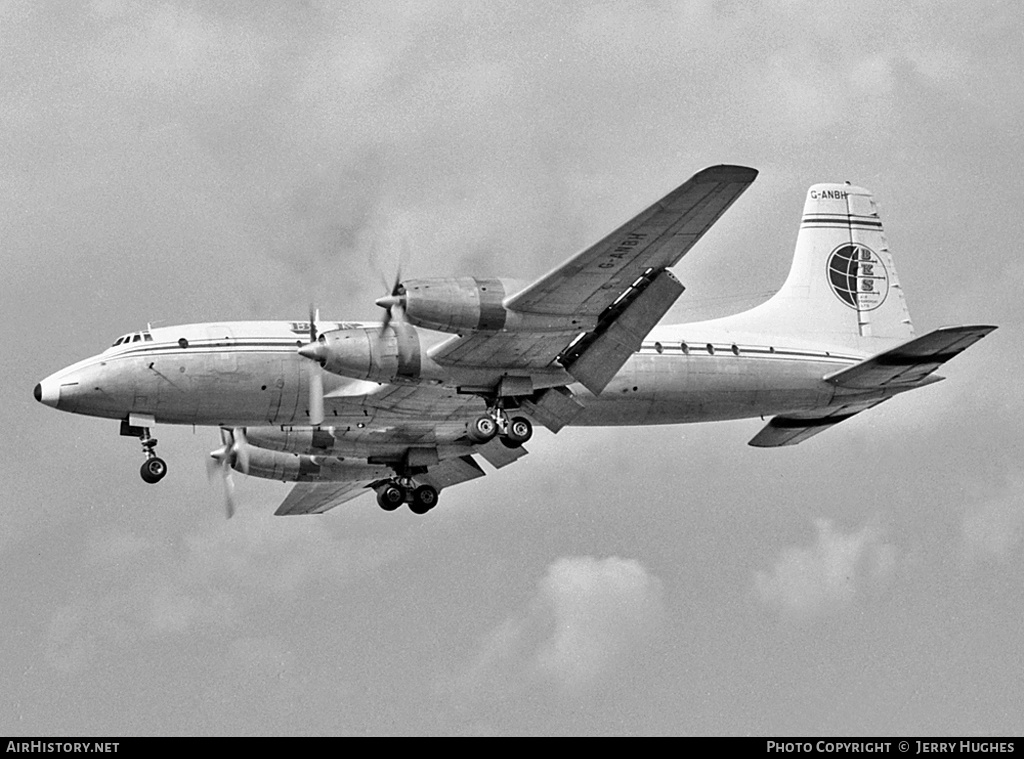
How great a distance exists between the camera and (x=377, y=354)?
117 ft

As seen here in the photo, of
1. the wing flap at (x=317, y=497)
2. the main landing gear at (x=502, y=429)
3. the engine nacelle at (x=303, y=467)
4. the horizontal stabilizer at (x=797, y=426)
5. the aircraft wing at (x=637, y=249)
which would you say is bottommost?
the main landing gear at (x=502, y=429)

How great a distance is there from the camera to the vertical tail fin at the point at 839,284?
4462cm

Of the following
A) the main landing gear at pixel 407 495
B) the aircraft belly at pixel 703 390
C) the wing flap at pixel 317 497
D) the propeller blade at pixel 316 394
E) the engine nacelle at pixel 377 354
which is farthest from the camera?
the wing flap at pixel 317 497

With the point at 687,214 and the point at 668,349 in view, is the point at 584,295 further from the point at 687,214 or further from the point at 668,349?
the point at 668,349

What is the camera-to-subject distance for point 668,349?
41.2 m

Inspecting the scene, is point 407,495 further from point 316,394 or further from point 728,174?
point 728,174

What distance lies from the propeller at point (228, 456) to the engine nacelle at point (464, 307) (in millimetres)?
11915

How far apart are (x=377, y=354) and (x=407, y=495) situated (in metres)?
10.9

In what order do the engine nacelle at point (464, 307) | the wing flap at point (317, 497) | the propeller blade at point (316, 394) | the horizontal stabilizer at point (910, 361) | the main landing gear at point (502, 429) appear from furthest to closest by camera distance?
the wing flap at point (317, 497) → the horizontal stabilizer at point (910, 361) → the propeller blade at point (316, 394) → the main landing gear at point (502, 429) → the engine nacelle at point (464, 307)

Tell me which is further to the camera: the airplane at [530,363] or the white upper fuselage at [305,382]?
the white upper fuselage at [305,382]

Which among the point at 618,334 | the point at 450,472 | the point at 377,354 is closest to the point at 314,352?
the point at 377,354

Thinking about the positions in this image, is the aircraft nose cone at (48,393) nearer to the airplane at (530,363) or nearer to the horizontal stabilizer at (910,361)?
the airplane at (530,363)

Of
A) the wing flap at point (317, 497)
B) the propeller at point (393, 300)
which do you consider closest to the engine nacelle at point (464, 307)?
the propeller at point (393, 300)
